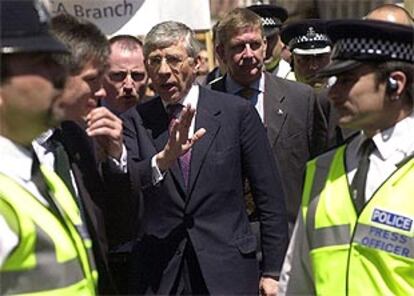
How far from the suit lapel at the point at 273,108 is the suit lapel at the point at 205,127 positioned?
0.73 metres

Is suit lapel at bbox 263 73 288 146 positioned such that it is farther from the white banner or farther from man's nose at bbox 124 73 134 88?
the white banner

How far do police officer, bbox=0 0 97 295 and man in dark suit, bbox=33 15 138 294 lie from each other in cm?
22

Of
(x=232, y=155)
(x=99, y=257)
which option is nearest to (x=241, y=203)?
(x=232, y=155)

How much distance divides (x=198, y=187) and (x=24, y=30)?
1.95 metres

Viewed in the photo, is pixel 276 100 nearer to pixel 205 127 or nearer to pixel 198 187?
pixel 205 127

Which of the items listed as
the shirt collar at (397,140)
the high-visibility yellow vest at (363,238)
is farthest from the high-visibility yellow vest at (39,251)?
the shirt collar at (397,140)

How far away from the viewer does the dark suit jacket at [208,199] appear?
490 cm

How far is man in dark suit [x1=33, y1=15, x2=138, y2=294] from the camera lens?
355 cm

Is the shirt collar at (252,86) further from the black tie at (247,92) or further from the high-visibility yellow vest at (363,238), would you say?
the high-visibility yellow vest at (363,238)

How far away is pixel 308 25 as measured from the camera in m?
6.95

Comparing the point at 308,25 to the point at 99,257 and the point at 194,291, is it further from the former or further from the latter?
the point at 99,257

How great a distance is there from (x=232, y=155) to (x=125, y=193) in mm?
1101

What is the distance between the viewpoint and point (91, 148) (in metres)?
3.86

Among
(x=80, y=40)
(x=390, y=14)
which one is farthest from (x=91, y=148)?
(x=390, y=14)
